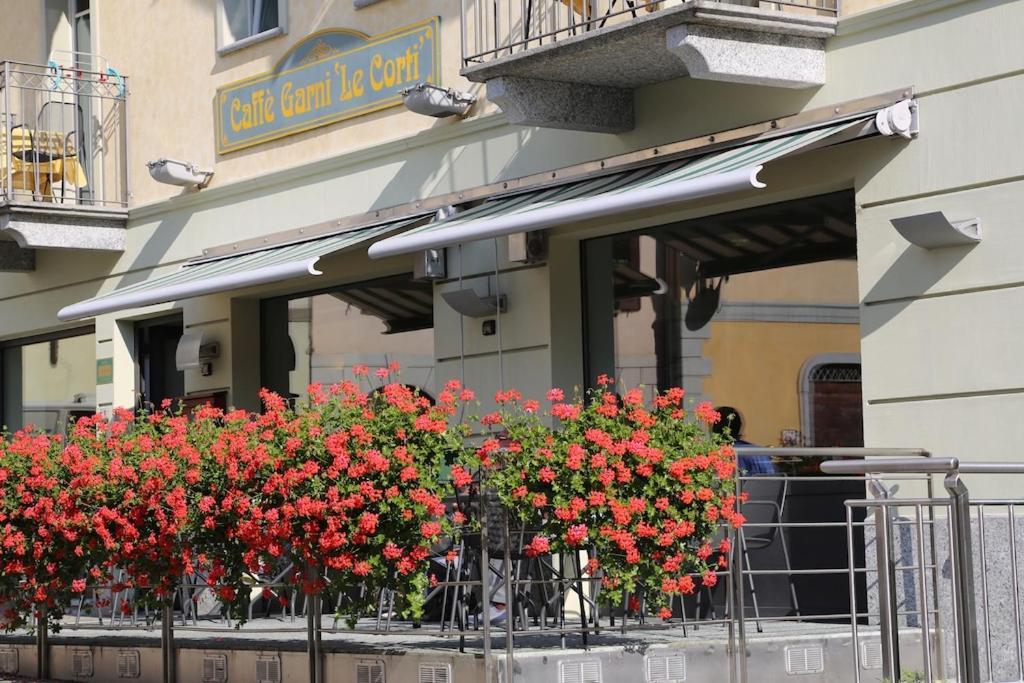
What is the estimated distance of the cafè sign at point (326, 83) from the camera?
1201 centimetres

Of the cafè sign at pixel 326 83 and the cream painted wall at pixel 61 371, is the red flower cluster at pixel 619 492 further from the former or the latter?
the cream painted wall at pixel 61 371

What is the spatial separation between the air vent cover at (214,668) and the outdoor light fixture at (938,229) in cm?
430

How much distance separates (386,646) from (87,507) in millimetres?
2081

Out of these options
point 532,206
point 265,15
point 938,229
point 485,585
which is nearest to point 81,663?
point 485,585

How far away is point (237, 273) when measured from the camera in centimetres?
1149

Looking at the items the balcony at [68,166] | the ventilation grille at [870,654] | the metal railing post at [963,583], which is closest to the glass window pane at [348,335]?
the balcony at [68,166]

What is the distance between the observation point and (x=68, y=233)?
14555mm

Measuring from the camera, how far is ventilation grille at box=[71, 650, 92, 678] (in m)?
10.1

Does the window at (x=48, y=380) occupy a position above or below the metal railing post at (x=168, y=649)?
above

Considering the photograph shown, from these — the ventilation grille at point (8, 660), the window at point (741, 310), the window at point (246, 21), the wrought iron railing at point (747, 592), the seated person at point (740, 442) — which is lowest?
the ventilation grille at point (8, 660)

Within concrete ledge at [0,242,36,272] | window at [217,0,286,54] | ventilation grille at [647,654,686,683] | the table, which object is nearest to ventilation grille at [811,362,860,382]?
ventilation grille at [647,654,686,683]

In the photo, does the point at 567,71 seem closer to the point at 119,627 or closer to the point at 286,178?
the point at 286,178

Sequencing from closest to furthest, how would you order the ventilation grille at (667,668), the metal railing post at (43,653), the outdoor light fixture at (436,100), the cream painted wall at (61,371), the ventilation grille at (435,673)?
the ventilation grille at (435,673), the ventilation grille at (667,668), the metal railing post at (43,653), the outdoor light fixture at (436,100), the cream painted wall at (61,371)

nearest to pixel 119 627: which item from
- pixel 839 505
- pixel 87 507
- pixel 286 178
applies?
pixel 87 507
